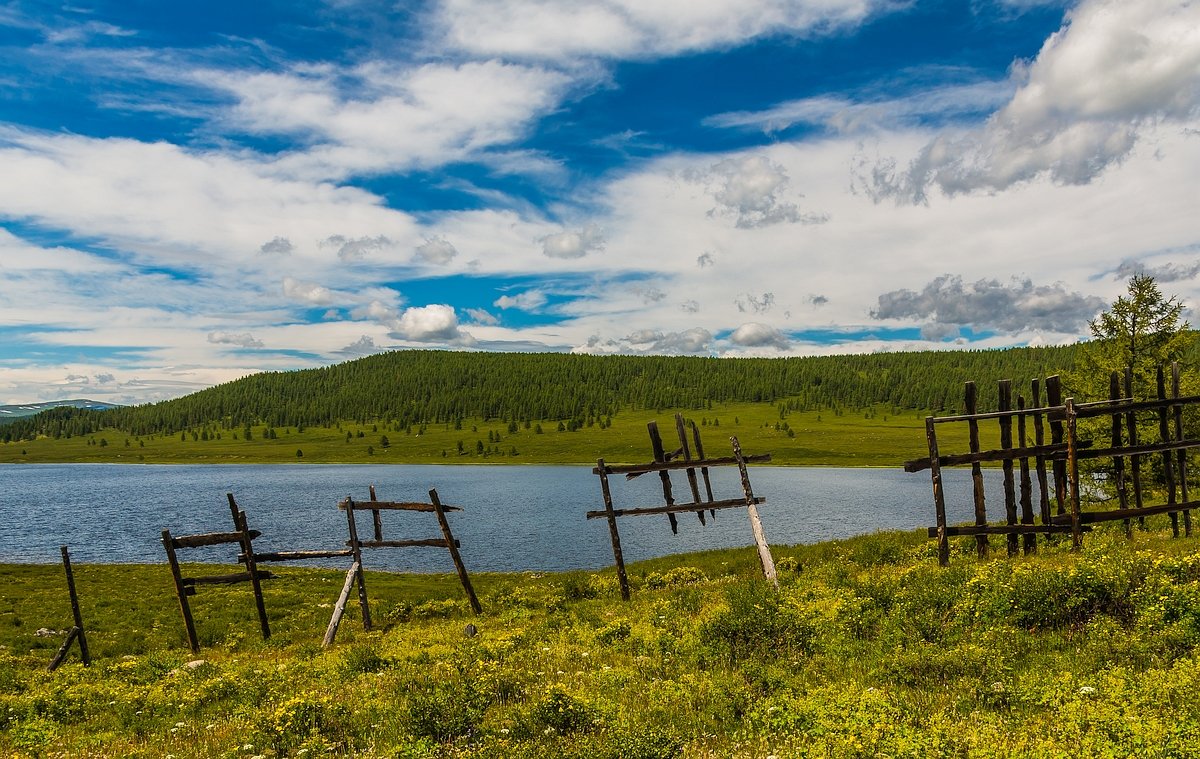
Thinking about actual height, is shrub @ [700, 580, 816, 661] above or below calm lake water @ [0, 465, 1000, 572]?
above

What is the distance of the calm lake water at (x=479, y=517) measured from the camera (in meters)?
54.5

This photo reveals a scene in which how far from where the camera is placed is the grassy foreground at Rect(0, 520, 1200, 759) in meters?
8.33

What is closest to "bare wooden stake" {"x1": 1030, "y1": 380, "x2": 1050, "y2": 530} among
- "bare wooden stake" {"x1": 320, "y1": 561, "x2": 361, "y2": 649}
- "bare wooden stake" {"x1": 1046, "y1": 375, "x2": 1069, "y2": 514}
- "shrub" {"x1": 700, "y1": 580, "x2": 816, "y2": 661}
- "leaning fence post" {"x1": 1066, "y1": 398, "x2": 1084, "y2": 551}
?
"bare wooden stake" {"x1": 1046, "y1": 375, "x2": 1069, "y2": 514}

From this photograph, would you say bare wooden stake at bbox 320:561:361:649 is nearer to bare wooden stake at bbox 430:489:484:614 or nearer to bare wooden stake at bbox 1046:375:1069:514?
bare wooden stake at bbox 430:489:484:614

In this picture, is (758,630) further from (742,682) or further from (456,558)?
(456,558)

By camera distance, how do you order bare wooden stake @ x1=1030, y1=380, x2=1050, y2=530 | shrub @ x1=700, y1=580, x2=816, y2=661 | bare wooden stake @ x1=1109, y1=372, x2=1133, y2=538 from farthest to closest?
bare wooden stake @ x1=1109, y1=372, x2=1133, y2=538, bare wooden stake @ x1=1030, y1=380, x2=1050, y2=530, shrub @ x1=700, y1=580, x2=816, y2=661

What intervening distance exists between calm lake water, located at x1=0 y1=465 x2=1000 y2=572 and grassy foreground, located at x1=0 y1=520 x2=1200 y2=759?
3126 centimetres

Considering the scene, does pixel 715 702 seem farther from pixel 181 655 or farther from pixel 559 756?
pixel 181 655

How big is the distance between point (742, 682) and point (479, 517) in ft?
230

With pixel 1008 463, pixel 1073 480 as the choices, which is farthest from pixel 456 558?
pixel 1073 480

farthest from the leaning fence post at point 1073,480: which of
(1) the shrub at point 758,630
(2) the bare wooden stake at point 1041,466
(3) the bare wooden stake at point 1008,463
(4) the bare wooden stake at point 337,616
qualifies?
(4) the bare wooden stake at point 337,616

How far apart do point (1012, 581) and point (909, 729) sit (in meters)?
6.95

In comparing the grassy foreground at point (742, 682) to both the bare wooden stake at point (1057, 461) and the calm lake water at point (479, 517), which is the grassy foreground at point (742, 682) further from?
the calm lake water at point (479, 517)

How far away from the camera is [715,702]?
10273 mm
